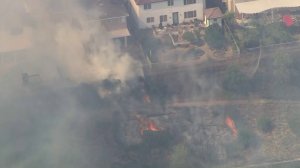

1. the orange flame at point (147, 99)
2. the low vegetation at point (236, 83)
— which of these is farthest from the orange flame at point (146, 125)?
the low vegetation at point (236, 83)

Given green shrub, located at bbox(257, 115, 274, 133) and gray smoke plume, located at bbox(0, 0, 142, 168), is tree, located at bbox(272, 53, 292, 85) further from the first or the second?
gray smoke plume, located at bbox(0, 0, 142, 168)

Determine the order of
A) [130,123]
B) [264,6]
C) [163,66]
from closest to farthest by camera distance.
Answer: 1. [130,123]
2. [163,66]
3. [264,6]

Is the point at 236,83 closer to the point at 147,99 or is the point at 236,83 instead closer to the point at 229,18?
the point at 147,99

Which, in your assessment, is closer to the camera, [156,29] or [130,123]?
[130,123]

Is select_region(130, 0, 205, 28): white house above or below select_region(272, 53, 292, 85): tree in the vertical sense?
above

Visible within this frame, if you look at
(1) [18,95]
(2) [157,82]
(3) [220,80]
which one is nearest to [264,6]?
(3) [220,80]

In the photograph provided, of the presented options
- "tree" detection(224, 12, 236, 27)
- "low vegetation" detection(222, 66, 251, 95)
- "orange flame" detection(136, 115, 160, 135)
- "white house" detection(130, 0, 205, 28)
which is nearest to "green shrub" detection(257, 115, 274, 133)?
"low vegetation" detection(222, 66, 251, 95)

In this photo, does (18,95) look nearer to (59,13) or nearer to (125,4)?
(59,13)

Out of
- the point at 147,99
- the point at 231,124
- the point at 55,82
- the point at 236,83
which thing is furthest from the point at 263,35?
the point at 55,82

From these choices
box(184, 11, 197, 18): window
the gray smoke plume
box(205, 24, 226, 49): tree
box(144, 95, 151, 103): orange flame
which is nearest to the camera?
the gray smoke plume
